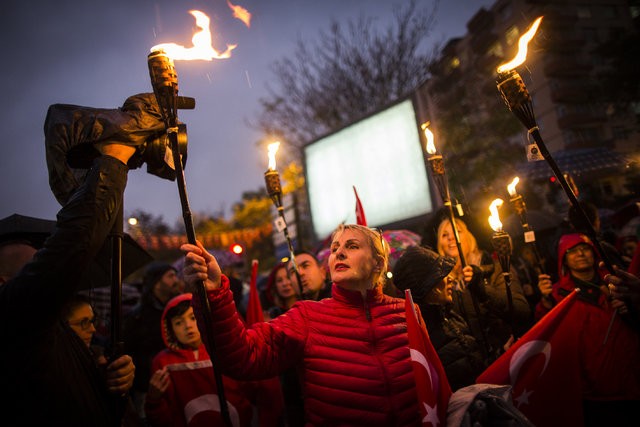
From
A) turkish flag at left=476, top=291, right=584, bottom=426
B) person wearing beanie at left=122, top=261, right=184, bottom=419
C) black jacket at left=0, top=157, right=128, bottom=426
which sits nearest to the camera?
black jacket at left=0, top=157, right=128, bottom=426

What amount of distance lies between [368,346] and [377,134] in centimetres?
761

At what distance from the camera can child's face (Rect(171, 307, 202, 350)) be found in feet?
11.2

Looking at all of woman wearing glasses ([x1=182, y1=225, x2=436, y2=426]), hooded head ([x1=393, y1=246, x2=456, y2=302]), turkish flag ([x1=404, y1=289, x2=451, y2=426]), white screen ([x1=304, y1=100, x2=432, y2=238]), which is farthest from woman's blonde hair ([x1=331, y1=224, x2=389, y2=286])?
white screen ([x1=304, y1=100, x2=432, y2=238])

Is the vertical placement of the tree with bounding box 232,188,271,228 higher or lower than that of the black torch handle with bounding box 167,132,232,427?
higher

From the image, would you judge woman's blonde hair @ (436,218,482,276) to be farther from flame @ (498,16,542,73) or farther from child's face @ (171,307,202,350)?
child's face @ (171,307,202,350)

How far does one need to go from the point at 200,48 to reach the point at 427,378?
219cm

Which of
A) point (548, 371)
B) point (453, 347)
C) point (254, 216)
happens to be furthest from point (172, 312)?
point (254, 216)

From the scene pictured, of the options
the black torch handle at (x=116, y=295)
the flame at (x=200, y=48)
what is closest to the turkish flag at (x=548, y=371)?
the black torch handle at (x=116, y=295)

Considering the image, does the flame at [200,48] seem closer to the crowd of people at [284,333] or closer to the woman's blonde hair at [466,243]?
the crowd of people at [284,333]

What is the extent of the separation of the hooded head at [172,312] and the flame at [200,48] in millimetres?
2180

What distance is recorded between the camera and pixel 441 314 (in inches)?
112

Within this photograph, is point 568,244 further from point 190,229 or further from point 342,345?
point 190,229

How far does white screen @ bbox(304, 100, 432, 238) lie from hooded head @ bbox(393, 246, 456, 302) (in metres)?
5.35

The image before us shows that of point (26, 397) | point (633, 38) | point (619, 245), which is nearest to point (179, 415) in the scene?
point (26, 397)
